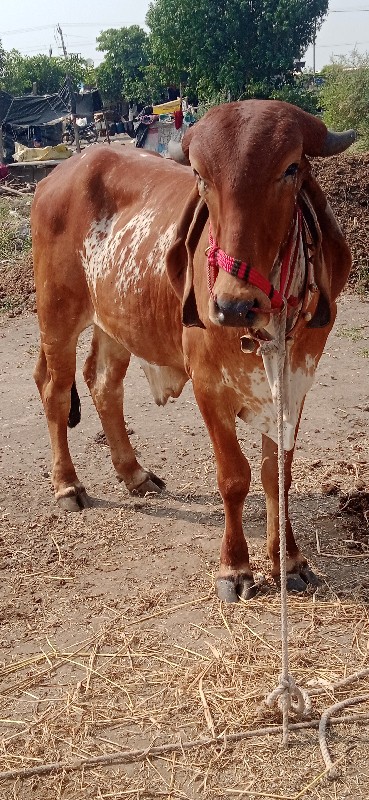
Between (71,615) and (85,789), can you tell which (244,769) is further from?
(71,615)

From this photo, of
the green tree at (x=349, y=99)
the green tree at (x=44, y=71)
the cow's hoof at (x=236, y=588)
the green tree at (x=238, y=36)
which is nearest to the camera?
the cow's hoof at (x=236, y=588)

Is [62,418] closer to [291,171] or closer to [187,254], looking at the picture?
[187,254]

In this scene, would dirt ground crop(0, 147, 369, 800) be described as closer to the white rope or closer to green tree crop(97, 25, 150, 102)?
the white rope

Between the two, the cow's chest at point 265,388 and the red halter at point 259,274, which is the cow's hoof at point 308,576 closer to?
the cow's chest at point 265,388

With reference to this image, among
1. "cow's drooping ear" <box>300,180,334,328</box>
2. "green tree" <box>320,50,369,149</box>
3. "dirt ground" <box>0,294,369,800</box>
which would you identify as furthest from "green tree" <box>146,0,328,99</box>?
"cow's drooping ear" <box>300,180,334,328</box>

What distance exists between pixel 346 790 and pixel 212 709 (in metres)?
0.65

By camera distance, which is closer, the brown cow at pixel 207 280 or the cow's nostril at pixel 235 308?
the cow's nostril at pixel 235 308

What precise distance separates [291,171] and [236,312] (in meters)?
0.59

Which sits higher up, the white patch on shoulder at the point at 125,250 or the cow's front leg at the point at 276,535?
the white patch on shoulder at the point at 125,250

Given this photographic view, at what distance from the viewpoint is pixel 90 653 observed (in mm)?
3682

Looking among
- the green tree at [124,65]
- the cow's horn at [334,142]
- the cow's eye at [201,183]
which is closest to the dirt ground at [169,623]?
the cow's eye at [201,183]

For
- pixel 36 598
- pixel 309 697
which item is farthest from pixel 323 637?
pixel 36 598

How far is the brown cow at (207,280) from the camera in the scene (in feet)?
9.14

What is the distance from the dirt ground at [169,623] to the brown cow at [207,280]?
0.27 metres
